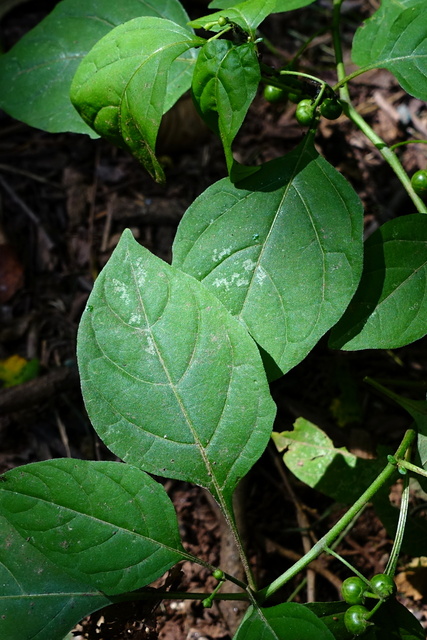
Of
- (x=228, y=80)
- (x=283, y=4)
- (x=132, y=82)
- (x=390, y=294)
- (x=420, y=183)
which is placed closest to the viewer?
(x=228, y=80)

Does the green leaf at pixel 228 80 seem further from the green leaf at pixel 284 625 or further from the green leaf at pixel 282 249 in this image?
the green leaf at pixel 284 625

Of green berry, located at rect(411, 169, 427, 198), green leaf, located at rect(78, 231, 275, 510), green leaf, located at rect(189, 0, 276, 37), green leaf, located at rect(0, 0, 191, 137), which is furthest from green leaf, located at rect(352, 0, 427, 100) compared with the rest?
green leaf, located at rect(78, 231, 275, 510)

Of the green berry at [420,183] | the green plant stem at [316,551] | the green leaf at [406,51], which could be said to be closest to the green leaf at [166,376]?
the green plant stem at [316,551]

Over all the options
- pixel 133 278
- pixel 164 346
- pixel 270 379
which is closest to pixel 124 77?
pixel 133 278

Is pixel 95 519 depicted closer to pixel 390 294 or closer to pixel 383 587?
pixel 383 587

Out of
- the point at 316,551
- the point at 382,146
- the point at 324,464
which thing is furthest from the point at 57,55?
the point at 316,551

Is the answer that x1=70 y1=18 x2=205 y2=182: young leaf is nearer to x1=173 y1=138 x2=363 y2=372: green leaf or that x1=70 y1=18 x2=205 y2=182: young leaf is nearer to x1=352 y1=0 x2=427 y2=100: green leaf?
x1=173 y1=138 x2=363 y2=372: green leaf
